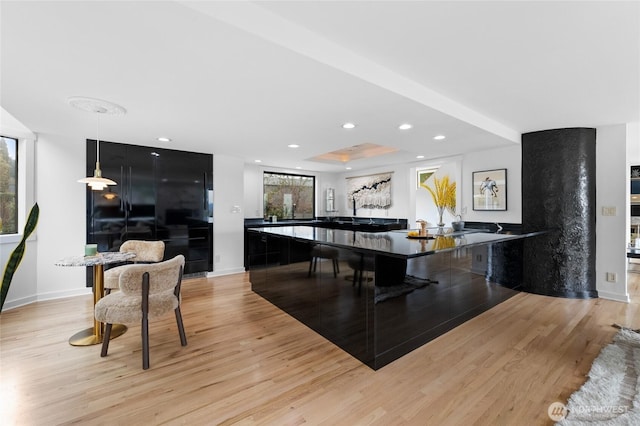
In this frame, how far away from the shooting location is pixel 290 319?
3033mm

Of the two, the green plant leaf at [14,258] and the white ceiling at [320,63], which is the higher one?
the white ceiling at [320,63]

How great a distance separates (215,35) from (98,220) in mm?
3683

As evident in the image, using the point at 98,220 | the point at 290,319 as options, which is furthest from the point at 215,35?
the point at 98,220

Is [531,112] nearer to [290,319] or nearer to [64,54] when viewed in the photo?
[290,319]

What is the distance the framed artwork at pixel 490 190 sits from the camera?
4.38m

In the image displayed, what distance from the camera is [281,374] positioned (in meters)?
2.03

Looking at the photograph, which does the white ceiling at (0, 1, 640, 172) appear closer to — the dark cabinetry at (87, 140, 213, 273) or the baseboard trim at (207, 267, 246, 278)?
the dark cabinetry at (87, 140, 213, 273)

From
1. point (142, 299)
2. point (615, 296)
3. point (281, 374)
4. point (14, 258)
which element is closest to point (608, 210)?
point (615, 296)

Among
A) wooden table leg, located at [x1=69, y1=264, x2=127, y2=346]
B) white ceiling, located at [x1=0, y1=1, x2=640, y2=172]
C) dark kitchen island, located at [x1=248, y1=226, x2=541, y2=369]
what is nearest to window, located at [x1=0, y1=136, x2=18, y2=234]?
white ceiling, located at [x1=0, y1=1, x2=640, y2=172]

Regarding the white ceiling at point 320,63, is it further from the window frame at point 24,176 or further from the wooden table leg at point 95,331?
the wooden table leg at point 95,331

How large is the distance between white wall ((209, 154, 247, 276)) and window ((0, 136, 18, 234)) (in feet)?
8.03

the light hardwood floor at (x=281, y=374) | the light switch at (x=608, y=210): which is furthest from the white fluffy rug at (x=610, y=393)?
the light switch at (x=608, y=210)

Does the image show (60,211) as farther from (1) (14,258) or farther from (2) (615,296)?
(2) (615,296)

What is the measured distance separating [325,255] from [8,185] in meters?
4.10
